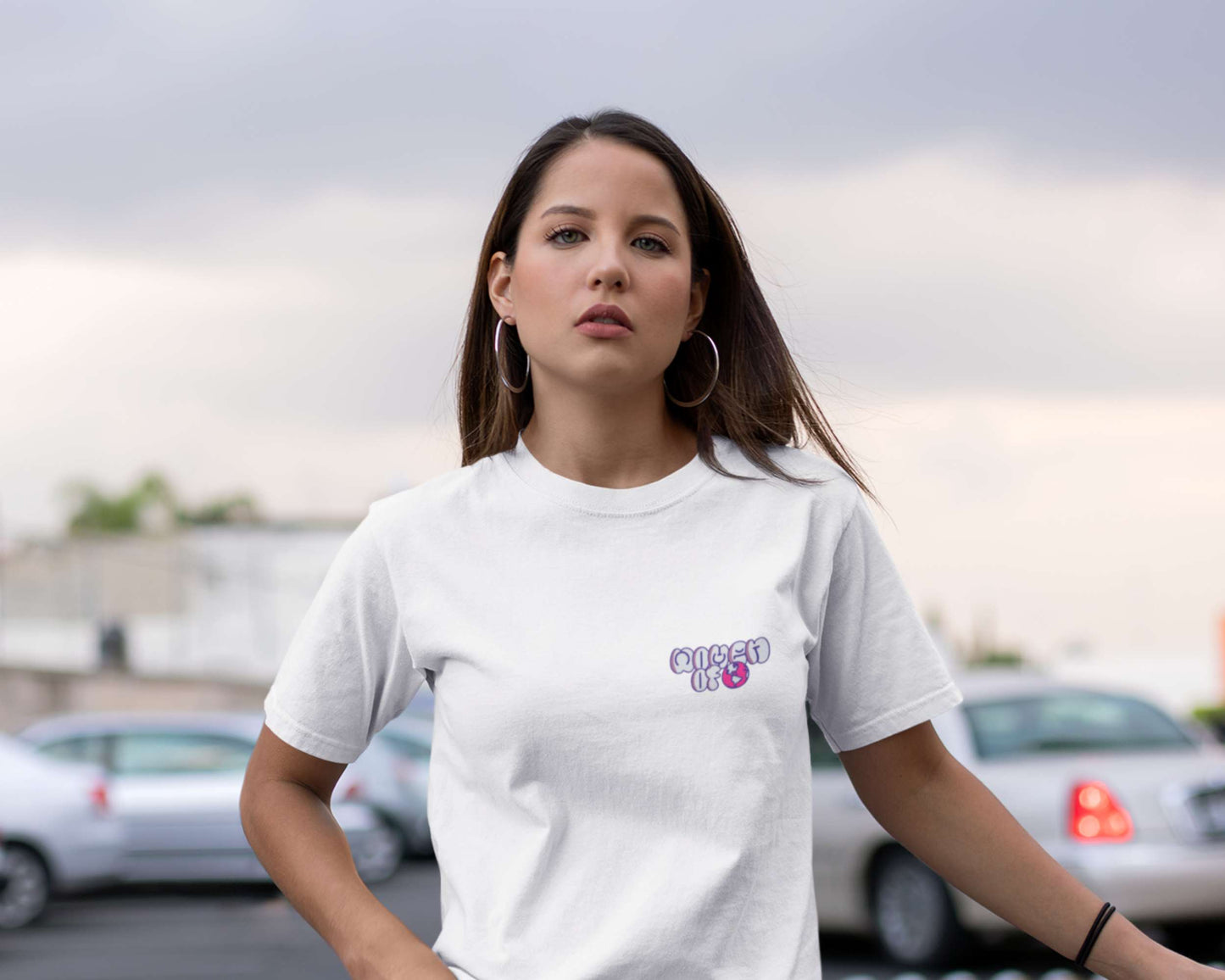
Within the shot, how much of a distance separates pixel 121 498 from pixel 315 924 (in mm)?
60781

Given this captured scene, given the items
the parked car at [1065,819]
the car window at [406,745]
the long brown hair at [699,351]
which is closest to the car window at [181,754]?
the car window at [406,745]

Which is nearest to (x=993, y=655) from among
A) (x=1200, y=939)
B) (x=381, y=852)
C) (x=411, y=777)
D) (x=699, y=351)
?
(x=411, y=777)

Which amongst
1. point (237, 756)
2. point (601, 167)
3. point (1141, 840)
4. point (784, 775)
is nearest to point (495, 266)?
point (601, 167)

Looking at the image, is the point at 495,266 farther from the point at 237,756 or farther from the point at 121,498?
the point at 121,498

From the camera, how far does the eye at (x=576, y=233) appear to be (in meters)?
1.73

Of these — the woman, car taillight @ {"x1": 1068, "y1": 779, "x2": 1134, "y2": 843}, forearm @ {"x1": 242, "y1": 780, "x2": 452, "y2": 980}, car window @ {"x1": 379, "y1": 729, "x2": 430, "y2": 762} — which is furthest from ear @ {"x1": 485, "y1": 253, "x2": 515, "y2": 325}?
car window @ {"x1": 379, "y1": 729, "x2": 430, "y2": 762}

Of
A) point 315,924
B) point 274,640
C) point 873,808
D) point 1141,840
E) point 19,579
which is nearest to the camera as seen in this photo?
point 315,924

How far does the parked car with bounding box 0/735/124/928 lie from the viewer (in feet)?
33.1

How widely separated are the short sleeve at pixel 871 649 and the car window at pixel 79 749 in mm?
10706

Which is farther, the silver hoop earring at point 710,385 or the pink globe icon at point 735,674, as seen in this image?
the silver hoop earring at point 710,385

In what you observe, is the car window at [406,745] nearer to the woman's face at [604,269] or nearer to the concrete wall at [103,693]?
the concrete wall at [103,693]

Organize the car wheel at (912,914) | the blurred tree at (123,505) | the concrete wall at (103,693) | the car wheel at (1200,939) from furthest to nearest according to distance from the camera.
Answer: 1. the blurred tree at (123,505)
2. the concrete wall at (103,693)
3. the car wheel at (912,914)
4. the car wheel at (1200,939)

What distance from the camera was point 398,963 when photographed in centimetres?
157

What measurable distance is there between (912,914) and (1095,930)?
232 inches
